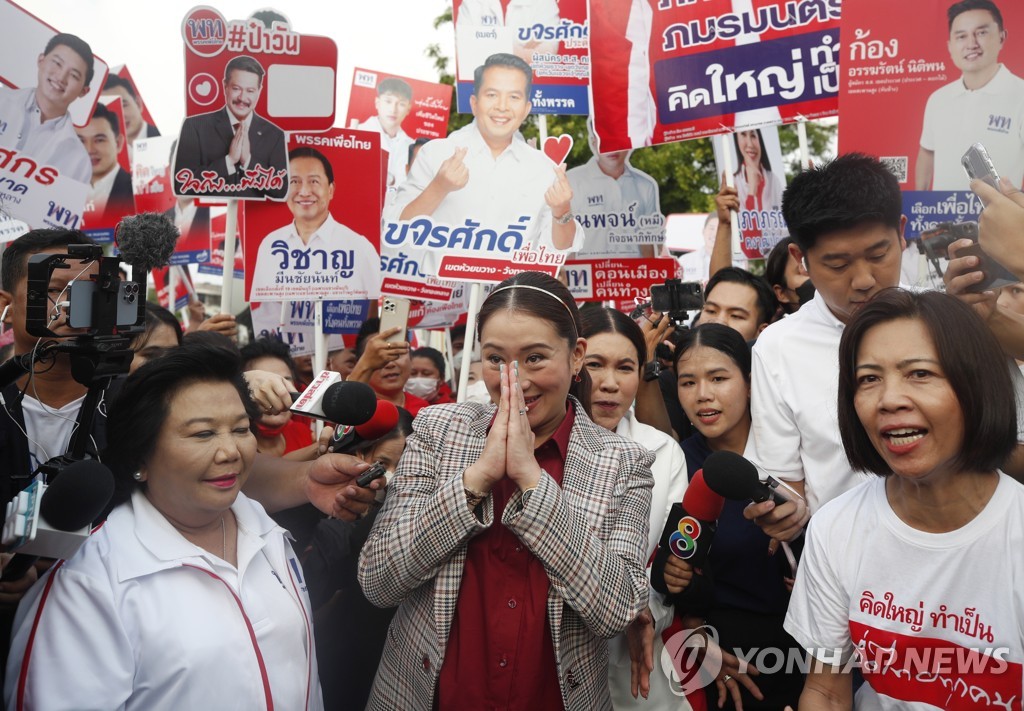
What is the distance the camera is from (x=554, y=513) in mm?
2217

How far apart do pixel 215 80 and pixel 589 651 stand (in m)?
4.03

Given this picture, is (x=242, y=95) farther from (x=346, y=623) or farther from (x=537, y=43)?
(x=346, y=623)

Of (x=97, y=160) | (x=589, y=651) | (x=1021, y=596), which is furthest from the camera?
(x=97, y=160)

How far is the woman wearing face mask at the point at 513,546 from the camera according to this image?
7.38 feet

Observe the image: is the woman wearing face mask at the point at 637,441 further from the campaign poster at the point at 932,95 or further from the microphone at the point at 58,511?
the microphone at the point at 58,511

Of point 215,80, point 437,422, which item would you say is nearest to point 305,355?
point 215,80

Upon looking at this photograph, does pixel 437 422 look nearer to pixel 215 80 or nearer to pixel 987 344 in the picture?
pixel 987 344

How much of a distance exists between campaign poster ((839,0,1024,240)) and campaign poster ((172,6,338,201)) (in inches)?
117

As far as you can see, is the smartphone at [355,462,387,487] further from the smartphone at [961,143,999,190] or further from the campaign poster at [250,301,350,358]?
the campaign poster at [250,301,350,358]

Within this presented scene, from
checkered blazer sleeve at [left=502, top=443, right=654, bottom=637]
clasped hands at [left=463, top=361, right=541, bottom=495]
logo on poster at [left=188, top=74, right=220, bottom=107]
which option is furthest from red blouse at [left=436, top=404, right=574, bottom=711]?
logo on poster at [left=188, top=74, right=220, bottom=107]

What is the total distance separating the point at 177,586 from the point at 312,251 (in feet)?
10.6

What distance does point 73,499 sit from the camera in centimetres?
187

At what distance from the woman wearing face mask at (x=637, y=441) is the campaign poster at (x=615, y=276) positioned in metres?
2.43

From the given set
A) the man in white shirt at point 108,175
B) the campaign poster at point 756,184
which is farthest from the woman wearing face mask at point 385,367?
the man in white shirt at point 108,175
